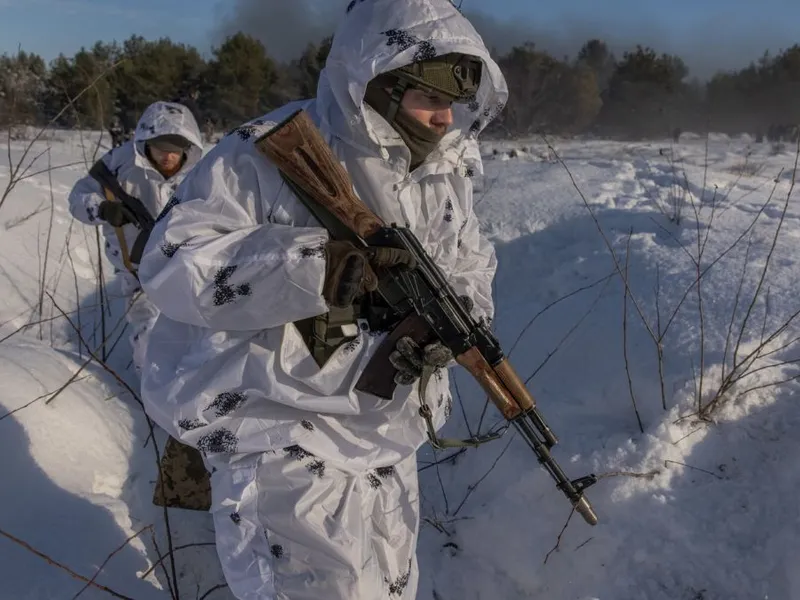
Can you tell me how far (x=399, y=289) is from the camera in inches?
56.7

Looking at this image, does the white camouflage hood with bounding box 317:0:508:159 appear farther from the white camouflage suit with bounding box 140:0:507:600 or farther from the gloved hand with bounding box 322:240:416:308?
the gloved hand with bounding box 322:240:416:308

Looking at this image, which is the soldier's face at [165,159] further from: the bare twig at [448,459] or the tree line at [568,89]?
the tree line at [568,89]

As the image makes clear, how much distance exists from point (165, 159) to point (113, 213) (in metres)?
0.45

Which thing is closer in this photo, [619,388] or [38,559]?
[38,559]

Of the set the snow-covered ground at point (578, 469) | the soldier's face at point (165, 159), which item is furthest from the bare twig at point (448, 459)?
the soldier's face at point (165, 159)

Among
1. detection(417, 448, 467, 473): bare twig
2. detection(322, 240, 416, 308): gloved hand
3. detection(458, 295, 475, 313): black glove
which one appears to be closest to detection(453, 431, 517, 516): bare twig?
detection(417, 448, 467, 473): bare twig

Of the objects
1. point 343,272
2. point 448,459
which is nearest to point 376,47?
point 343,272

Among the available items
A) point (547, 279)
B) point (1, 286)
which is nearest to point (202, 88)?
point (1, 286)

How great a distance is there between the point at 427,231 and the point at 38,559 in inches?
52.9

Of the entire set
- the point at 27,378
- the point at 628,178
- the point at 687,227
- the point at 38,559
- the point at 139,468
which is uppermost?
the point at 27,378

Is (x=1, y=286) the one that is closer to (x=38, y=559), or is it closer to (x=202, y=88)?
(x=38, y=559)

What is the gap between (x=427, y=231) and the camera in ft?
5.33

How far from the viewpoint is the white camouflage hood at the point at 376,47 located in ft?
4.58

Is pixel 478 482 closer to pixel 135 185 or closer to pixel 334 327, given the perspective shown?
pixel 334 327
